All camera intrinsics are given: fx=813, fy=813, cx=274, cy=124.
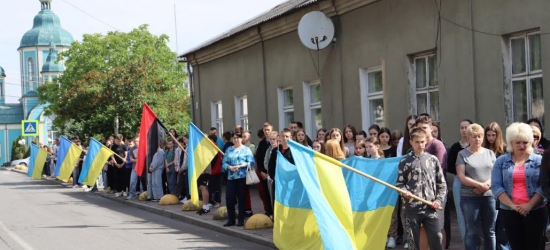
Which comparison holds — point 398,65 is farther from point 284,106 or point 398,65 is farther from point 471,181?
point 471,181

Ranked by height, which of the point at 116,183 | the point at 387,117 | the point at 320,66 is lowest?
the point at 116,183

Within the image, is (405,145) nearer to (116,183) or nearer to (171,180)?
(171,180)

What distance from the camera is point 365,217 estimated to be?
382 inches

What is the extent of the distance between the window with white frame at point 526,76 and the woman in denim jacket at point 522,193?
515 cm

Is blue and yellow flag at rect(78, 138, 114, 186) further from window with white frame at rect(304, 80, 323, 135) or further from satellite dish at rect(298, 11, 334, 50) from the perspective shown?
satellite dish at rect(298, 11, 334, 50)

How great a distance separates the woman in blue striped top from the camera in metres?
14.4

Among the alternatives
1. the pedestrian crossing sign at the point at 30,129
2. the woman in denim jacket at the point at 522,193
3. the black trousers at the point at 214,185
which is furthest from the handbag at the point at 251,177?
the pedestrian crossing sign at the point at 30,129

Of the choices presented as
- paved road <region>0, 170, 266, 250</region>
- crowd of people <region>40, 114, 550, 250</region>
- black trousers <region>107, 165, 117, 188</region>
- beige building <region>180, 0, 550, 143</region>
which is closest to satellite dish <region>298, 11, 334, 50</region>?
beige building <region>180, 0, 550, 143</region>

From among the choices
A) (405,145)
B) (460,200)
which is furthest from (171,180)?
(460,200)

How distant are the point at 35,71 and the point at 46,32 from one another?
6.51 metres

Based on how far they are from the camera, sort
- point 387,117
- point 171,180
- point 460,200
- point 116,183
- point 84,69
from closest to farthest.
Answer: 1. point 460,200
2. point 387,117
3. point 171,180
4. point 116,183
5. point 84,69

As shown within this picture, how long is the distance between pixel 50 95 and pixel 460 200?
2357 inches

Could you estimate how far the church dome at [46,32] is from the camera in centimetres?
12825

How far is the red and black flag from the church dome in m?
114
